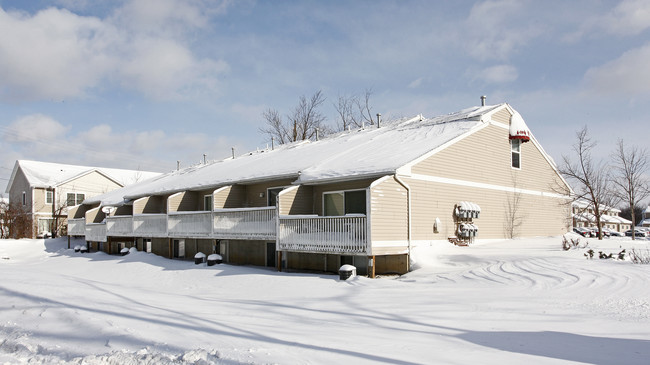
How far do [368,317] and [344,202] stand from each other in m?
8.44

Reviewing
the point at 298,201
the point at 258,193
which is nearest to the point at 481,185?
the point at 298,201

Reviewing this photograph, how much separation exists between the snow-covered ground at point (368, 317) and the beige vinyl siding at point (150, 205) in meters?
12.5

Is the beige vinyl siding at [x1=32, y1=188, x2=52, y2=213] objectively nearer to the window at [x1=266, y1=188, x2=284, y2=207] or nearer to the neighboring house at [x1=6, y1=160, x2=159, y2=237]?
the neighboring house at [x1=6, y1=160, x2=159, y2=237]

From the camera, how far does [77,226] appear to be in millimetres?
34188

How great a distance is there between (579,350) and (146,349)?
5.75m

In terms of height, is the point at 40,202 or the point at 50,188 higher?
the point at 50,188

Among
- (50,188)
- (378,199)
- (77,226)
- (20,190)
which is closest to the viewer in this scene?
(378,199)

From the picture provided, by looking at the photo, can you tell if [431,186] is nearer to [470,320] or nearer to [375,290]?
[375,290]

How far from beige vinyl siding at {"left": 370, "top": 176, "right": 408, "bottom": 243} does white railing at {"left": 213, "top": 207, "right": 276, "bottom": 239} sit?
172 inches

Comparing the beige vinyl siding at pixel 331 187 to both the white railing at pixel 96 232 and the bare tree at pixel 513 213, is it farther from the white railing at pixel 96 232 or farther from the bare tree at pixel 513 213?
the white railing at pixel 96 232

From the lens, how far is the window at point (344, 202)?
16875mm

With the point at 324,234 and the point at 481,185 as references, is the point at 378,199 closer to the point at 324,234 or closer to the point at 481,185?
the point at 324,234

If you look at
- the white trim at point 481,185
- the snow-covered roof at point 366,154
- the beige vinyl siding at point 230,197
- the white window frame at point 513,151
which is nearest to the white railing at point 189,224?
the beige vinyl siding at point 230,197

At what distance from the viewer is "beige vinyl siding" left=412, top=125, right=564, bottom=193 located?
17.9 m
